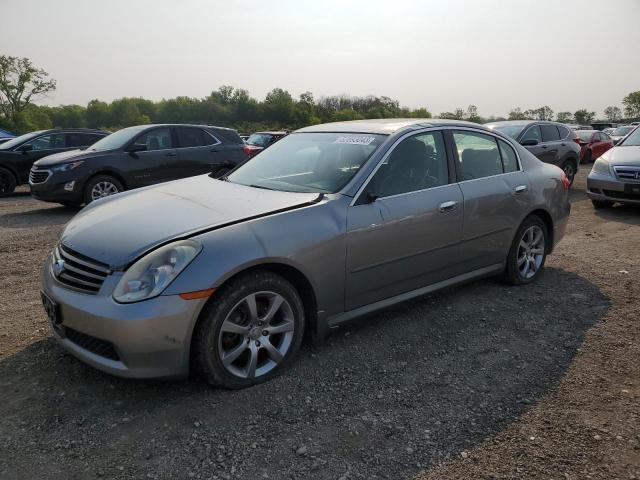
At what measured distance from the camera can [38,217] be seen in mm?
9164

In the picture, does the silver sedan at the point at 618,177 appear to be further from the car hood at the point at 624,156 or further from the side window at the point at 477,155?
the side window at the point at 477,155

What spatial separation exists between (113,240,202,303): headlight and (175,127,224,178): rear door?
24.8ft

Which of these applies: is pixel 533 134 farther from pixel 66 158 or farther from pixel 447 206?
pixel 66 158

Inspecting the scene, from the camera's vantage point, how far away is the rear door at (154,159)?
964cm

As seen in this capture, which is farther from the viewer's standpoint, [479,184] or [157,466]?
[479,184]

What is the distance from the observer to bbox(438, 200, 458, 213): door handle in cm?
412

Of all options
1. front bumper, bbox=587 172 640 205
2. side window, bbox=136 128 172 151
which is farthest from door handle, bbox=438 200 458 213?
side window, bbox=136 128 172 151

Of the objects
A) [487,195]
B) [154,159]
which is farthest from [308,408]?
[154,159]

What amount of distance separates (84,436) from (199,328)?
31.3 inches

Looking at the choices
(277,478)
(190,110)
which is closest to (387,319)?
(277,478)

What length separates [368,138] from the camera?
4109 millimetres

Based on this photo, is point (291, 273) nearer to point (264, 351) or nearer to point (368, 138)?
point (264, 351)

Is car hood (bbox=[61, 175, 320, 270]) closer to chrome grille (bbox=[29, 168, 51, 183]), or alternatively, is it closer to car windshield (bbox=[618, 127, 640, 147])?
chrome grille (bbox=[29, 168, 51, 183])

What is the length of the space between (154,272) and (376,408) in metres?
1.47
